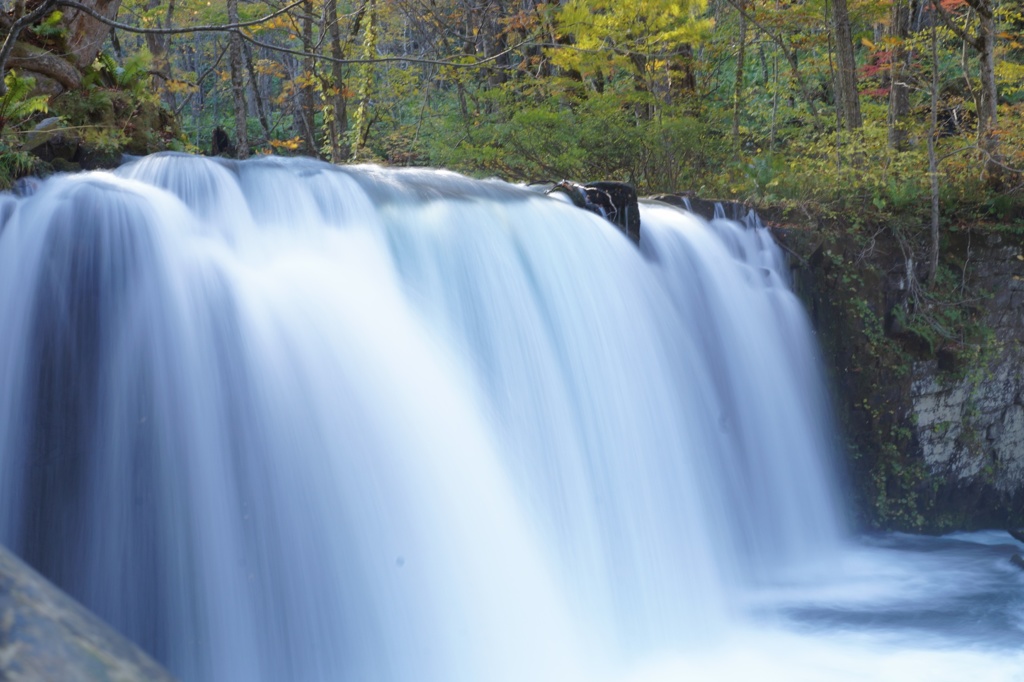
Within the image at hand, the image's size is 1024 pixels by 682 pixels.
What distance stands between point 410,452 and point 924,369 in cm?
555

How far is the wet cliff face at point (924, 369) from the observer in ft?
26.0

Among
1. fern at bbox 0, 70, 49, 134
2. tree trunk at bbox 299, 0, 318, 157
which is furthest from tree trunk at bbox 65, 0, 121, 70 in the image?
tree trunk at bbox 299, 0, 318, 157

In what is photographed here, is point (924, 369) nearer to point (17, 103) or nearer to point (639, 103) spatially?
point (639, 103)

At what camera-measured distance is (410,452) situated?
14.2 ft

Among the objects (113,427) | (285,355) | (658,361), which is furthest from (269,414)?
(658,361)

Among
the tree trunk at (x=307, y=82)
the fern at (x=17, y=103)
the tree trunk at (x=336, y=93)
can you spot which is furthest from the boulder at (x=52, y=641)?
the tree trunk at (x=307, y=82)

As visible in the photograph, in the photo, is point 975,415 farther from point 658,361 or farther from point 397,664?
point 397,664

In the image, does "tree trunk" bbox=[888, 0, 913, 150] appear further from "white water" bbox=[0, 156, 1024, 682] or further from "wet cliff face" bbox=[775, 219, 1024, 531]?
"white water" bbox=[0, 156, 1024, 682]

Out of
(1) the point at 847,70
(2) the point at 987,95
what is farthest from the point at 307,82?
(2) the point at 987,95

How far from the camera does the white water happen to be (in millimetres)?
3730

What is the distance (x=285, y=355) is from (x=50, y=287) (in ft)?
3.40

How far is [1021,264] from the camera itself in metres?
8.51

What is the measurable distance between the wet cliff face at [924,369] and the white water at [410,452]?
1.05 m

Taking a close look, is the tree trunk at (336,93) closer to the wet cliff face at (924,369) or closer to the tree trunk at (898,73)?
the tree trunk at (898,73)
